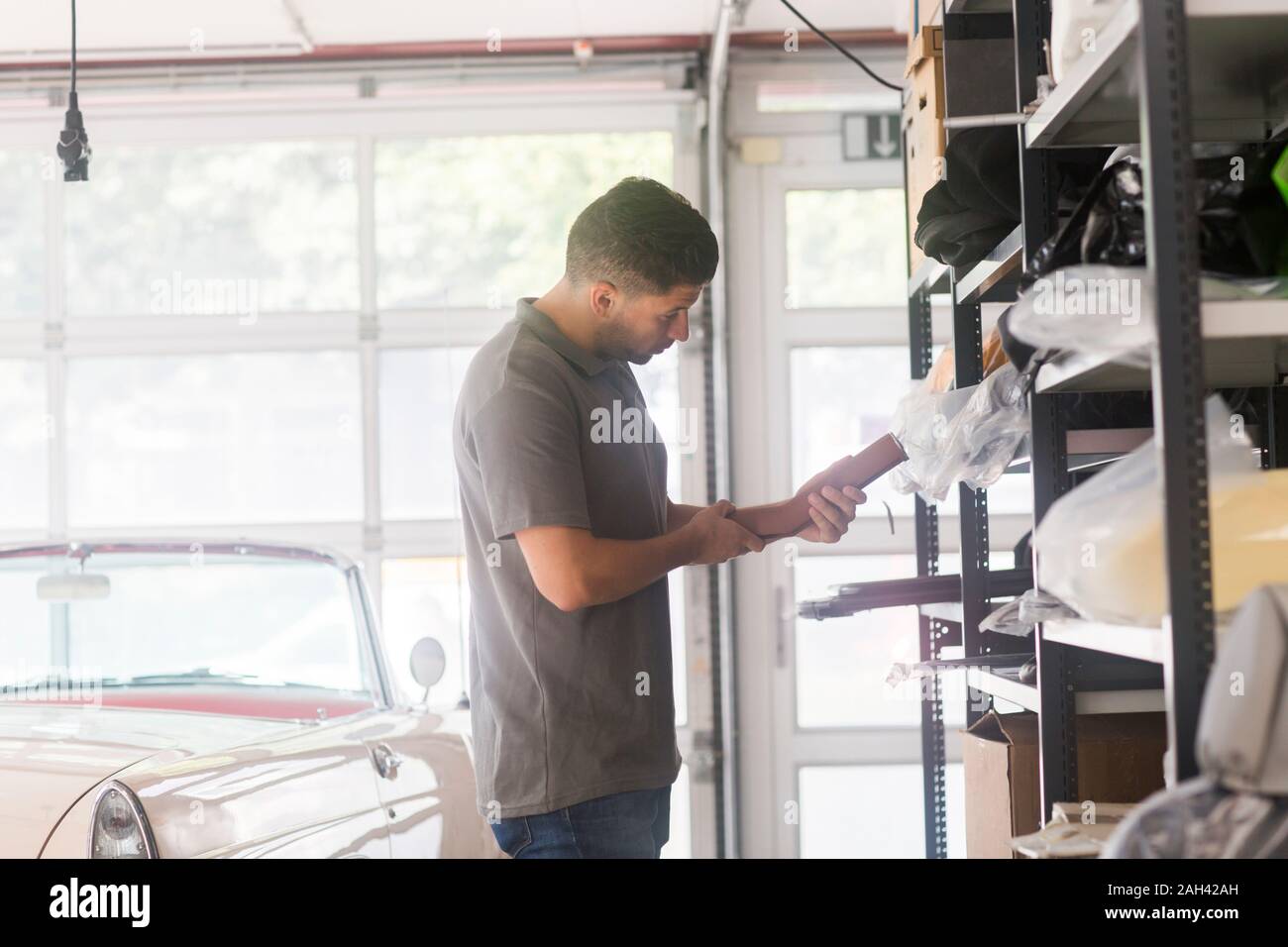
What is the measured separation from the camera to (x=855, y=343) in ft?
16.2

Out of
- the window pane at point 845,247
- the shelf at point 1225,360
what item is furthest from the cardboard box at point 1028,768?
the window pane at point 845,247

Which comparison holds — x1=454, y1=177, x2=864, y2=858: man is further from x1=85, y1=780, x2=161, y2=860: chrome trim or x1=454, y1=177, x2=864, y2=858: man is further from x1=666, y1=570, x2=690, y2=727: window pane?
x1=666, y1=570, x2=690, y2=727: window pane

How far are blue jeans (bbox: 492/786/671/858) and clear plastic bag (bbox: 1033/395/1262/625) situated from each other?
30.0 inches

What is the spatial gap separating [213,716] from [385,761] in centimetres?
35

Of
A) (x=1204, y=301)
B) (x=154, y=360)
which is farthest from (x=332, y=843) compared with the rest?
(x=154, y=360)

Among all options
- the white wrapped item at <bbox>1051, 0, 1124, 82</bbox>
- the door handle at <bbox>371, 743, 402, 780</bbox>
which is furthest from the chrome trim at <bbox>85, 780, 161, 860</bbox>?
the white wrapped item at <bbox>1051, 0, 1124, 82</bbox>

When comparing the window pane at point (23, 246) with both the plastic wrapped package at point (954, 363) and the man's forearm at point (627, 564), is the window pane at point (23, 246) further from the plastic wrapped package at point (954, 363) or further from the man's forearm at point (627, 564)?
the man's forearm at point (627, 564)

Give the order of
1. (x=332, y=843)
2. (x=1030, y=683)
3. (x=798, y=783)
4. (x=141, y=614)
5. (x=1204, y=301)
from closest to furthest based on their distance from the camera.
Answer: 1. (x=1204, y=301)
2. (x=1030, y=683)
3. (x=332, y=843)
4. (x=141, y=614)
5. (x=798, y=783)

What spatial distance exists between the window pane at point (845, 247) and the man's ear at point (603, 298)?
9.82 ft

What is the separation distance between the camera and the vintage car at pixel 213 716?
193cm

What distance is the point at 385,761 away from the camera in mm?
2572
